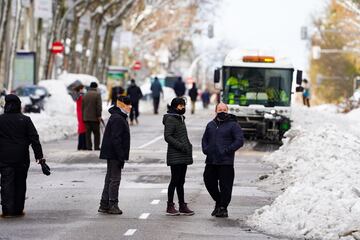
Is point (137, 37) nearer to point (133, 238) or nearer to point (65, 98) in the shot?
point (65, 98)

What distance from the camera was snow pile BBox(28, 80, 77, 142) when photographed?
38.6 m

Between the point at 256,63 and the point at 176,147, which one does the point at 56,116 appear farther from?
the point at 176,147

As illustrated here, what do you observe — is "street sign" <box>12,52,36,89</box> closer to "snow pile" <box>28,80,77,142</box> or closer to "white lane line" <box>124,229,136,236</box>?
"snow pile" <box>28,80,77,142</box>

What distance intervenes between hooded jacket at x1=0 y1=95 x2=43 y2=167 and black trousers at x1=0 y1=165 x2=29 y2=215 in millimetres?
97

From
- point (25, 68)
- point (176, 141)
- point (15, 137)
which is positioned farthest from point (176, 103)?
point (25, 68)

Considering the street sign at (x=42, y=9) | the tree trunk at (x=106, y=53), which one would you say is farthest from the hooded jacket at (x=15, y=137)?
the tree trunk at (x=106, y=53)

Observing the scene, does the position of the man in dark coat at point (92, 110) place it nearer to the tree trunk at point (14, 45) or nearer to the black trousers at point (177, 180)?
the black trousers at point (177, 180)

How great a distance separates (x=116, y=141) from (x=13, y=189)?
1.59 m

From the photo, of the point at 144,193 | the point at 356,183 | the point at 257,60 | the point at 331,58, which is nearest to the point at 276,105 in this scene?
the point at 257,60

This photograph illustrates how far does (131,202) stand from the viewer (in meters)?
19.0

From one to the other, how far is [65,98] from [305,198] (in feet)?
126

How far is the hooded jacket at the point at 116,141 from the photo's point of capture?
17344 mm

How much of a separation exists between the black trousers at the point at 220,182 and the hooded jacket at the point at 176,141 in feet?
1.35

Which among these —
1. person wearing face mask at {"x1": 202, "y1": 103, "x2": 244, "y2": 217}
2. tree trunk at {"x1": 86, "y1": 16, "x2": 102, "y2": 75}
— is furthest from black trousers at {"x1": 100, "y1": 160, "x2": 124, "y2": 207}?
tree trunk at {"x1": 86, "y1": 16, "x2": 102, "y2": 75}
